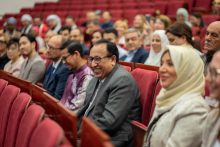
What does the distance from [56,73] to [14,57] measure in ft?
2.36

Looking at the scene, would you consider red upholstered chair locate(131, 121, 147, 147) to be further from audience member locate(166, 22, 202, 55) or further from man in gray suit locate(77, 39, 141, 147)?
audience member locate(166, 22, 202, 55)

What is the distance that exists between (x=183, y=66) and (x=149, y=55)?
117 cm

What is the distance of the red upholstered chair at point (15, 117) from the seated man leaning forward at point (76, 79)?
37 centimetres

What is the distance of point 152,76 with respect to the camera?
1106 millimetres

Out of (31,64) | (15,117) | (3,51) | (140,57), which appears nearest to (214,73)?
(15,117)

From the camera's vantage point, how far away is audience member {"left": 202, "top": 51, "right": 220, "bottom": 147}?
2.03 feet

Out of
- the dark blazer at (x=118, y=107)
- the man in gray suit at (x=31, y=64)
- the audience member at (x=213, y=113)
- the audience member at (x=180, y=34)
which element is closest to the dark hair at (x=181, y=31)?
the audience member at (x=180, y=34)

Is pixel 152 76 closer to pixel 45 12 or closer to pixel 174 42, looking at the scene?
pixel 174 42

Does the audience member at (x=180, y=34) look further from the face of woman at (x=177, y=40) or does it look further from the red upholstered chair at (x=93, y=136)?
the red upholstered chair at (x=93, y=136)

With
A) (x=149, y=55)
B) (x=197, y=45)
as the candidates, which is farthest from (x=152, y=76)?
(x=149, y=55)

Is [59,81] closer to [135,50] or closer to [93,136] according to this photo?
[135,50]

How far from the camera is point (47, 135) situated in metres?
0.65

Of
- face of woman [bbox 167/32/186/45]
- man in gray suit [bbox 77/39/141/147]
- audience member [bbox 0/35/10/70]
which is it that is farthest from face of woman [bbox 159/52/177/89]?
audience member [bbox 0/35/10/70]

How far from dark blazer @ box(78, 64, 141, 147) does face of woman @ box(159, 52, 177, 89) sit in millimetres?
255
